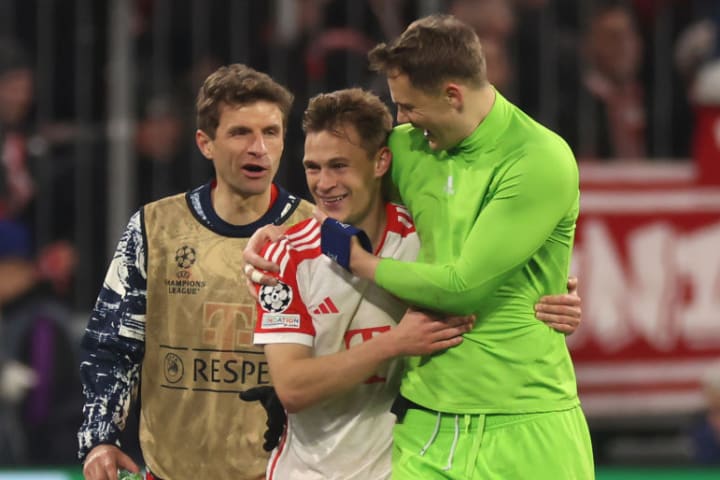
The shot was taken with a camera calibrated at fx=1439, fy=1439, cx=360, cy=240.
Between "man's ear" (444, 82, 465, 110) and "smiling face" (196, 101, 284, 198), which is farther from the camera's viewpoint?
"smiling face" (196, 101, 284, 198)

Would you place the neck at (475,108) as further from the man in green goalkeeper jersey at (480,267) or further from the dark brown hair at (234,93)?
the dark brown hair at (234,93)

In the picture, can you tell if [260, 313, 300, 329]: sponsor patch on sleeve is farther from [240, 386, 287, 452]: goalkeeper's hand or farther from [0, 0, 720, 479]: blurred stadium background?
[0, 0, 720, 479]: blurred stadium background

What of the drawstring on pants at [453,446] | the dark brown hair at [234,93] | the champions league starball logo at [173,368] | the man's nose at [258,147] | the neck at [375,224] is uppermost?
the dark brown hair at [234,93]

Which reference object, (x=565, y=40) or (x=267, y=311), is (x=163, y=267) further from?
(x=565, y=40)

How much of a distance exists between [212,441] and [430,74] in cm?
143

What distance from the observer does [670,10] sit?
24.8 ft

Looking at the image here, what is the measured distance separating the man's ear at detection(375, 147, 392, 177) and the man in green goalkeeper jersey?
0.12 meters

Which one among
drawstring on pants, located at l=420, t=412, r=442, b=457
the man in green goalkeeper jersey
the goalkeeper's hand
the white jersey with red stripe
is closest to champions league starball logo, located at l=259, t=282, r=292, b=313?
the white jersey with red stripe

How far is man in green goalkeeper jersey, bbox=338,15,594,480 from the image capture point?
11.9 feet

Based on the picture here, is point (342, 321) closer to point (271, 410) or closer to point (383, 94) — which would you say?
point (271, 410)

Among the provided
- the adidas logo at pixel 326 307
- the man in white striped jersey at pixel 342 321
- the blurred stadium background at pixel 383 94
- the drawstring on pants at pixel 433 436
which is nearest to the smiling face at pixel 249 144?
the man in white striped jersey at pixel 342 321

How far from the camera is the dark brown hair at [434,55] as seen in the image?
3633mm

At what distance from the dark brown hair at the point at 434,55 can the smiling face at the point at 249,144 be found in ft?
2.32

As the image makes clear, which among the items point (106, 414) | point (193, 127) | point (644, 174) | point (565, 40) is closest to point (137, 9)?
point (193, 127)
